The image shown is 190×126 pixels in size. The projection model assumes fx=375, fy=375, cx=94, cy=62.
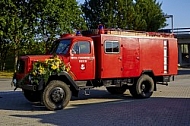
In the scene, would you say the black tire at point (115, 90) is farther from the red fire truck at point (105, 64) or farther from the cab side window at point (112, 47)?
the cab side window at point (112, 47)

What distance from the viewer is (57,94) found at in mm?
12836

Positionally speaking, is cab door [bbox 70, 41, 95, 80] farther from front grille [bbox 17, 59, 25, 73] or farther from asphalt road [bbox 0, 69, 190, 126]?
front grille [bbox 17, 59, 25, 73]

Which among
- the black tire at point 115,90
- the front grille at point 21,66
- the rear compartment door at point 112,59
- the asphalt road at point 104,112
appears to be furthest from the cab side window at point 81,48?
the black tire at point 115,90

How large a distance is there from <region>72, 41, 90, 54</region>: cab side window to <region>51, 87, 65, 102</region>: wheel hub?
5.25 feet

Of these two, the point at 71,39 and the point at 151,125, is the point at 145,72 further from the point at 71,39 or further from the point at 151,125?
the point at 151,125

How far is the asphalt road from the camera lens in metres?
10.3

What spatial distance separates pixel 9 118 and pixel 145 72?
22.5 feet

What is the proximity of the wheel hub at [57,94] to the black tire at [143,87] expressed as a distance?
12.9ft

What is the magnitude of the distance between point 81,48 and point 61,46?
2.47 ft

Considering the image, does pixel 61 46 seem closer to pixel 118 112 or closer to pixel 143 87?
pixel 118 112

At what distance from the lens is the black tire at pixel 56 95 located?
1260 centimetres

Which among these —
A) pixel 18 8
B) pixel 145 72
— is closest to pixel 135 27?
pixel 18 8

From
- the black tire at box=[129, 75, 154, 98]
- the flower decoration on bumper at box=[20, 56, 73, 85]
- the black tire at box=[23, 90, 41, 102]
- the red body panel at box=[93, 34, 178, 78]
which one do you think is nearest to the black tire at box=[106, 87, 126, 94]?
the black tire at box=[129, 75, 154, 98]

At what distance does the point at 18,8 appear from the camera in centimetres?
3725
